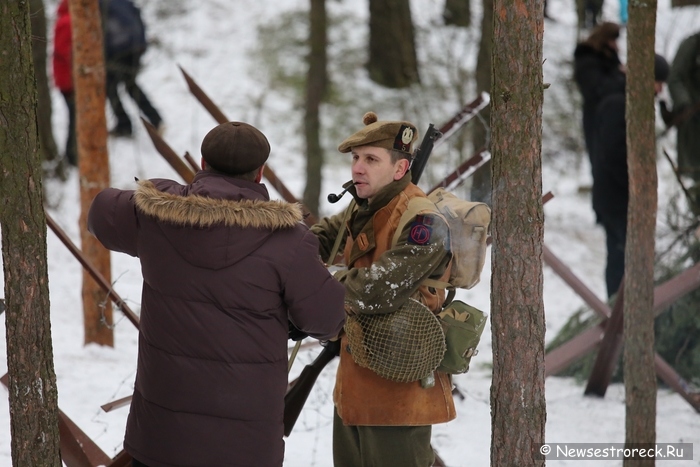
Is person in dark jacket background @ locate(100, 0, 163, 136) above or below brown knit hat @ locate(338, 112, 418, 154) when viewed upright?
above

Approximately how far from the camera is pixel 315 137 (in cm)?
811

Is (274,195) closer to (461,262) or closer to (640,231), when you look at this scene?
(640,231)

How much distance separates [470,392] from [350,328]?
2318mm

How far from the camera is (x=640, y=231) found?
3973 millimetres

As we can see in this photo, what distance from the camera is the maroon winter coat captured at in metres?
2.51

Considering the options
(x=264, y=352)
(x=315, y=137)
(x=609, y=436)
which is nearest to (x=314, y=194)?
(x=315, y=137)

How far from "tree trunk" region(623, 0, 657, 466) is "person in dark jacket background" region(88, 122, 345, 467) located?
1.94 metres

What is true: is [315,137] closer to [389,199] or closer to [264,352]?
[389,199]

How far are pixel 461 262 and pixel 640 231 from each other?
133 centimetres

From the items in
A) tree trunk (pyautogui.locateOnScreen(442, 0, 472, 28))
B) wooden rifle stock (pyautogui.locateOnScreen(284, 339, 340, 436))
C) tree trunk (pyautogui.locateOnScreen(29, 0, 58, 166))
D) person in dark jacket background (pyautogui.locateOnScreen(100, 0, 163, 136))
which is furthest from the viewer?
tree trunk (pyautogui.locateOnScreen(442, 0, 472, 28))

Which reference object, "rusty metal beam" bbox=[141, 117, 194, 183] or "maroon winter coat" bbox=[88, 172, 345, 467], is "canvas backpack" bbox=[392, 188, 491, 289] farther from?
"rusty metal beam" bbox=[141, 117, 194, 183]

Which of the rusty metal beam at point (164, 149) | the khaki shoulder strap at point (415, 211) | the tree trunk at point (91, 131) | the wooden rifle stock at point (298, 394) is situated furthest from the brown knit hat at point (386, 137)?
the tree trunk at point (91, 131)

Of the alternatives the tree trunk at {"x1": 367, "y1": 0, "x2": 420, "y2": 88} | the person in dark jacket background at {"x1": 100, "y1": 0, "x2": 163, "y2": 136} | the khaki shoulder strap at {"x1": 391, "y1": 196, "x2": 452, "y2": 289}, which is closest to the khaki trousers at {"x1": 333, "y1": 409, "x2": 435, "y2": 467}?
the khaki shoulder strap at {"x1": 391, "y1": 196, "x2": 452, "y2": 289}

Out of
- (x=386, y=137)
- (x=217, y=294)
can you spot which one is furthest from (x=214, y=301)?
(x=386, y=137)
